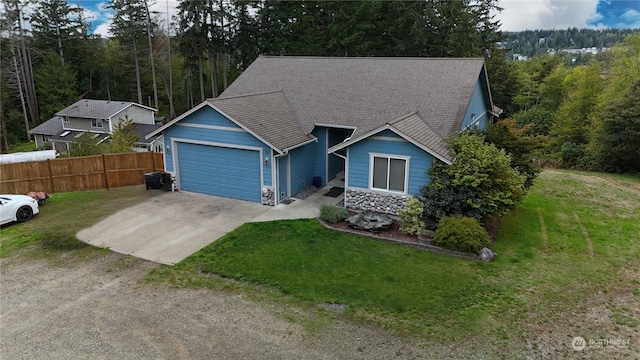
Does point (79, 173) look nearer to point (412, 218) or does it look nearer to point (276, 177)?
point (276, 177)

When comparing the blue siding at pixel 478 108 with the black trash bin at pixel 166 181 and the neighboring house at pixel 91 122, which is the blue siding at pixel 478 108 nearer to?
the black trash bin at pixel 166 181

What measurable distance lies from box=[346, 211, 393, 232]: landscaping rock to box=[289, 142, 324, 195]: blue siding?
3.84 metres

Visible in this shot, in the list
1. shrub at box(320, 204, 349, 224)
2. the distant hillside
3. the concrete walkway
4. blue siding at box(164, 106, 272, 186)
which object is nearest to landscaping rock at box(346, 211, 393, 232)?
shrub at box(320, 204, 349, 224)

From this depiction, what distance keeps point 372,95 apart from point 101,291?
1358cm

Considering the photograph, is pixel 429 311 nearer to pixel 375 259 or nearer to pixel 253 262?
pixel 375 259

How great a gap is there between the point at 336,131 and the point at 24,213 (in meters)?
12.3

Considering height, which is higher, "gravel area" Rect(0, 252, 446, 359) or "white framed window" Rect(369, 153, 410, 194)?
"white framed window" Rect(369, 153, 410, 194)

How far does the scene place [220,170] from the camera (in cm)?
1697

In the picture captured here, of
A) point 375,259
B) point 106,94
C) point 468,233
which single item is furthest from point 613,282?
point 106,94

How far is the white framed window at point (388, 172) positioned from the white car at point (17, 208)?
12.2m

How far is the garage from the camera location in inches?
644

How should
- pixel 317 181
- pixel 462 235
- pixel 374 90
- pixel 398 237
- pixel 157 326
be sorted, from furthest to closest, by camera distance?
pixel 374 90
pixel 317 181
pixel 398 237
pixel 462 235
pixel 157 326

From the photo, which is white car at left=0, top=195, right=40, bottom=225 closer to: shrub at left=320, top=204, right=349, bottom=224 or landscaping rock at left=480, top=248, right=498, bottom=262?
shrub at left=320, top=204, right=349, bottom=224

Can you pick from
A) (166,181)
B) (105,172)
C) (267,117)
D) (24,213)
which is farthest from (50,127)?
(267,117)
